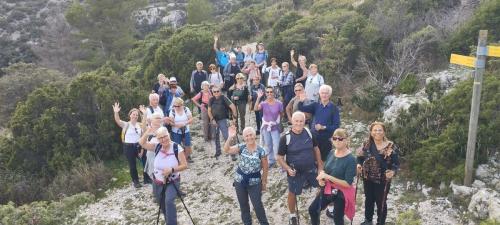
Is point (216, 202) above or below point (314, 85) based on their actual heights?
below

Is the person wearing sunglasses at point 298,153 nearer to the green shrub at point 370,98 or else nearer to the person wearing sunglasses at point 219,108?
the person wearing sunglasses at point 219,108

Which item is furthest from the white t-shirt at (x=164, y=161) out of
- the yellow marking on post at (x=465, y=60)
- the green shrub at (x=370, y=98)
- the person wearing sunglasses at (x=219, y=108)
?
the green shrub at (x=370, y=98)

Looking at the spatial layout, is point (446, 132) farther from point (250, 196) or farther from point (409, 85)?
point (250, 196)

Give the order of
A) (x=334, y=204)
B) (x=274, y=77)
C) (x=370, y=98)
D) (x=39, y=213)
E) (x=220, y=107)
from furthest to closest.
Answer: (x=274, y=77), (x=370, y=98), (x=220, y=107), (x=39, y=213), (x=334, y=204)

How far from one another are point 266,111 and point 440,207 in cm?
316

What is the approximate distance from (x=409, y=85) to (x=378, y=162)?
202 inches

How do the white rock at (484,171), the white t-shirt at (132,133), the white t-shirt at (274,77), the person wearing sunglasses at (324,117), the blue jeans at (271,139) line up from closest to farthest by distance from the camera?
the person wearing sunglasses at (324,117) < the white rock at (484,171) < the blue jeans at (271,139) < the white t-shirt at (132,133) < the white t-shirt at (274,77)

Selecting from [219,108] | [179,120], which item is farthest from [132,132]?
[219,108]

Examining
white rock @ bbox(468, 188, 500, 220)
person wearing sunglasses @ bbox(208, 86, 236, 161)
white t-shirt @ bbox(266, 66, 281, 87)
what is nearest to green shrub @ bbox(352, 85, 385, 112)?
white t-shirt @ bbox(266, 66, 281, 87)

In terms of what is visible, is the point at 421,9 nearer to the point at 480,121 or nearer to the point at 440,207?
the point at 480,121

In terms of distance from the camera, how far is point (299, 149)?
17.5 feet

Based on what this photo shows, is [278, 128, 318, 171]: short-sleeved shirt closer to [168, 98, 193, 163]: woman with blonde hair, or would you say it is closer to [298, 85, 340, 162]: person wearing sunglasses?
[298, 85, 340, 162]: person wearing sunglasses

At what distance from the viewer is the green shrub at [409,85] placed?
30.7ft

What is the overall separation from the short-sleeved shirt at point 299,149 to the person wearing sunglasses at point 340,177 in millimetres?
439
